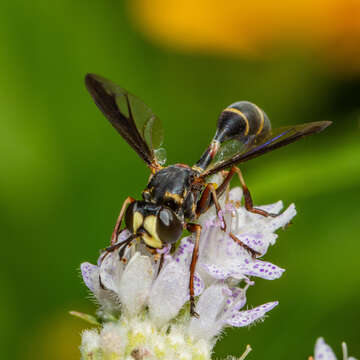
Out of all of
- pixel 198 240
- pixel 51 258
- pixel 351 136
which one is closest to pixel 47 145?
pixel 51 258

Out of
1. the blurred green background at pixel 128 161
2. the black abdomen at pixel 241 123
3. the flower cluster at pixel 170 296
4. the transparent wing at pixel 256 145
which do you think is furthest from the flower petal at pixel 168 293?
the blurred green background at pixel 128 161

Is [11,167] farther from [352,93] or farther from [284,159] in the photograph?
[352,93]

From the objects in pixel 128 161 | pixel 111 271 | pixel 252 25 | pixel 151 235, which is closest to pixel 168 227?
pixel 151 235

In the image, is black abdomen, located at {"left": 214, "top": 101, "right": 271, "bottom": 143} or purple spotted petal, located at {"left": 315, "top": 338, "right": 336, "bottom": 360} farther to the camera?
black abdomen, located at {"left": 214, "top": 101, "right": 271, "bottom": 143}

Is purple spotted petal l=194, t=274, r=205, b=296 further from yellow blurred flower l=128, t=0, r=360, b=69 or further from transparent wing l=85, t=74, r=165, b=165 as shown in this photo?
yellow blurred flower l=128, t=0, r=360, b=69

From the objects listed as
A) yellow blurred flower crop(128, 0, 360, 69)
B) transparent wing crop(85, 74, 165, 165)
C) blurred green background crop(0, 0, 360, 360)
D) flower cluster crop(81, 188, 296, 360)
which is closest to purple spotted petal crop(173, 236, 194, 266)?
flower cluster crop(81, 188, 296, 360)

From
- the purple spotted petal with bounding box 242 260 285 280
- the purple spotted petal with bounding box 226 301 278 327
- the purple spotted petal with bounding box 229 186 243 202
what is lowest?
the purple spotted petal with bounding box 226 301 278 327

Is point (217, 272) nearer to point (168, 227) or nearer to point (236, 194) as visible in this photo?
point (168, 227)
